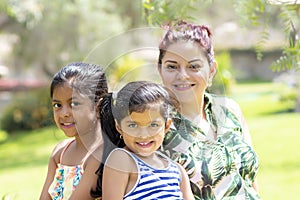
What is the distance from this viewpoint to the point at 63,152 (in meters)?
2.50

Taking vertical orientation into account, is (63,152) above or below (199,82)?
below

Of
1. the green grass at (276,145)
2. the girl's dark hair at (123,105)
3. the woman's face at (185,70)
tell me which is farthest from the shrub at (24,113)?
the girl's dark hair at (123,105)

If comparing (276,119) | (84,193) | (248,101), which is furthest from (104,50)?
(248,101)

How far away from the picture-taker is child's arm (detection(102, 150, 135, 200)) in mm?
2117

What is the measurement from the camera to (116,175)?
6.97 ft

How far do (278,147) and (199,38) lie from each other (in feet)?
32.9

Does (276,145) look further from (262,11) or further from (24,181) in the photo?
(262,11)

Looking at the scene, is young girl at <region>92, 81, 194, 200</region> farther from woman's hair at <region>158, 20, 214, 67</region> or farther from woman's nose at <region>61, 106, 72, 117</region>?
woman's hair at <region>158, 20, 214, 67</region>

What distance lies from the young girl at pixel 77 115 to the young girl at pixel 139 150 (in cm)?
13

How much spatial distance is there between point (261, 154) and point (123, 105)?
9.90m

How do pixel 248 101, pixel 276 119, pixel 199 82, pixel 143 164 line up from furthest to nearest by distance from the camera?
pixel 248 101 < pixel 276 119 < pixel 199 82 < pixel 143 164

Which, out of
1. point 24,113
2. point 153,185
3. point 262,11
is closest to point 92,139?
point 153,185

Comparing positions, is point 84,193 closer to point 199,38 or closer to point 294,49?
point 199,38

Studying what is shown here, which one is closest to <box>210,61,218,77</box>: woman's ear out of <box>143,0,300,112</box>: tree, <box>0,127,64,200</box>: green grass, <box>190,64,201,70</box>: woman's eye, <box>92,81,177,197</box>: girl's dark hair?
<box>190,64,201,70</box>: woman's eye
